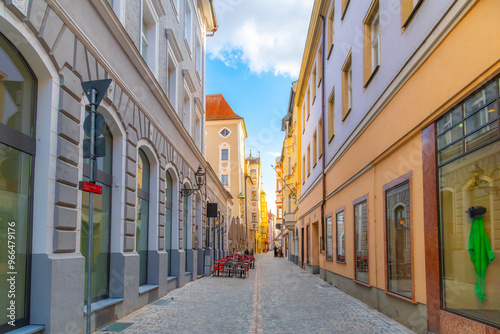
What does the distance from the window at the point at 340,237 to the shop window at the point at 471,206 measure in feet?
26.7

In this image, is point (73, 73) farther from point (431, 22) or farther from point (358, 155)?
point (358, 155)

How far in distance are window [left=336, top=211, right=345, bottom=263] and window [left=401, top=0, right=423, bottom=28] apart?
25.1 feet

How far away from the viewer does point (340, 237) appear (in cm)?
1510

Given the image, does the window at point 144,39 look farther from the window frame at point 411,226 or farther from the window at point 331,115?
the window at point 331,115

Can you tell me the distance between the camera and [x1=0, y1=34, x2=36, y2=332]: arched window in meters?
5.25

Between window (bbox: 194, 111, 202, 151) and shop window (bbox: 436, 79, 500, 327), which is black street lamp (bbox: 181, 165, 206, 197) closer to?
window (bbox: 194, 111, 202, 151)

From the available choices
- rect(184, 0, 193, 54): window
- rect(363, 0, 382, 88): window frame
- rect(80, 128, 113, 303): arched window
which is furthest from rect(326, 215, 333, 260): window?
rect(80, 128, 113, 303): arched window

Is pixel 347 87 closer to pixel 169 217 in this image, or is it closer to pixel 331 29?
pixel 331 29

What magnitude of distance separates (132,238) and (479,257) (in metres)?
6.76

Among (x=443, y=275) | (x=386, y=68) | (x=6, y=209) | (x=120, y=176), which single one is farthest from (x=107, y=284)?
(x=386, y=68)

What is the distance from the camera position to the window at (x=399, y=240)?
807cm

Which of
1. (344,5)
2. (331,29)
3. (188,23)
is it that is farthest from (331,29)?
(188,23)

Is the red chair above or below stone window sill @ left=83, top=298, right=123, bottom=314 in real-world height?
below

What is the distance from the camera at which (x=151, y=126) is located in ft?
37.9
